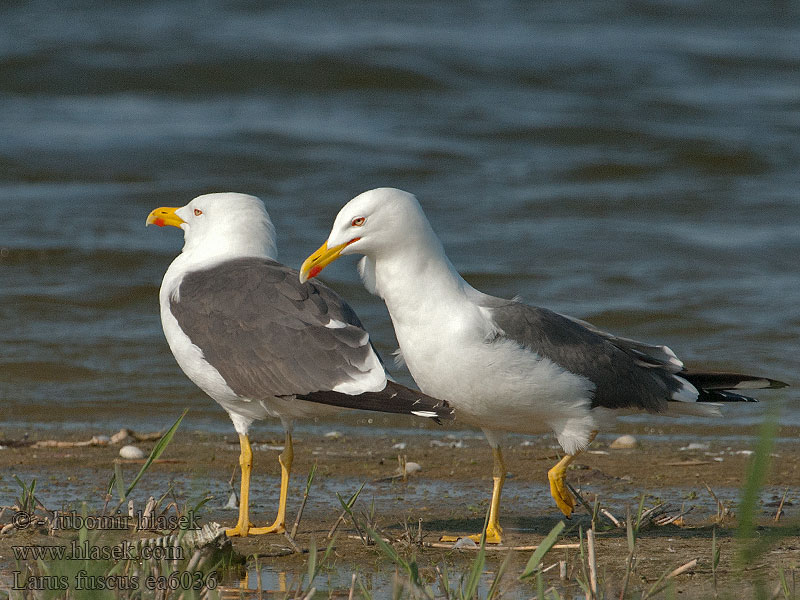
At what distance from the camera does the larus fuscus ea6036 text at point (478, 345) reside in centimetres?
410

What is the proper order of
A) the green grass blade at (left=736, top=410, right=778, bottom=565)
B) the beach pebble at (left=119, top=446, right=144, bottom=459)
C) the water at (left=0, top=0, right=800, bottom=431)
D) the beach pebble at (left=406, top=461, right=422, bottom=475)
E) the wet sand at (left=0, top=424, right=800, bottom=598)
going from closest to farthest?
the green grass blade at (left=736, top=410, right=778, bottom=565), the wet sand at (left=0, top=424, right=800, bottom=598), the beach pebble at (left=406, top=461, right=422, bottom=475), the beach pebble at (left=119, top=446, right=144, bottom=459), the water at (left=0, top=0, right=800, bottom=431)

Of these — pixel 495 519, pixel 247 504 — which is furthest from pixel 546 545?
pixel 247 504

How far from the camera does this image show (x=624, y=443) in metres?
6.21

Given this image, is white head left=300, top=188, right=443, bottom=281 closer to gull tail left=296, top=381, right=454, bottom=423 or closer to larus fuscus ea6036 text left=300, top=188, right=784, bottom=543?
larus fuscus ea6036 text left=300, top=188, right=784, bottom=543

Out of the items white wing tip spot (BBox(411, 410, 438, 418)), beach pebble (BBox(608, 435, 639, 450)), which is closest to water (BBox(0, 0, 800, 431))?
beach pebble (BBox(608, 435, 639, 450))

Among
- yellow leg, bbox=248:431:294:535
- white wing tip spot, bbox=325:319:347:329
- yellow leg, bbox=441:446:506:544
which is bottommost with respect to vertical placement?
yellow leg, bbox=248:431:294:535

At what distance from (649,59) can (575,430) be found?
14.1 metres

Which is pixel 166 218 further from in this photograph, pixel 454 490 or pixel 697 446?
pixel 697 446

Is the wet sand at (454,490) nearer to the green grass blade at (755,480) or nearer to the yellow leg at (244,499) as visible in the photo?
the yellow leg at (244,499)

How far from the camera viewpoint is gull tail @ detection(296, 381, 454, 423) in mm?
4039

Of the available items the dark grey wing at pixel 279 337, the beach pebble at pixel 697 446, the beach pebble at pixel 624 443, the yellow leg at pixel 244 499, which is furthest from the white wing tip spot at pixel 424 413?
the beach pebble at pixel 697 446

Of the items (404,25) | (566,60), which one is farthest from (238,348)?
(404,25)

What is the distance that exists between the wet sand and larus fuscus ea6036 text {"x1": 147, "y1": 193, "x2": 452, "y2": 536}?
0.41 meters

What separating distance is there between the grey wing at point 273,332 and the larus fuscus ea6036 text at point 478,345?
0.81ft
